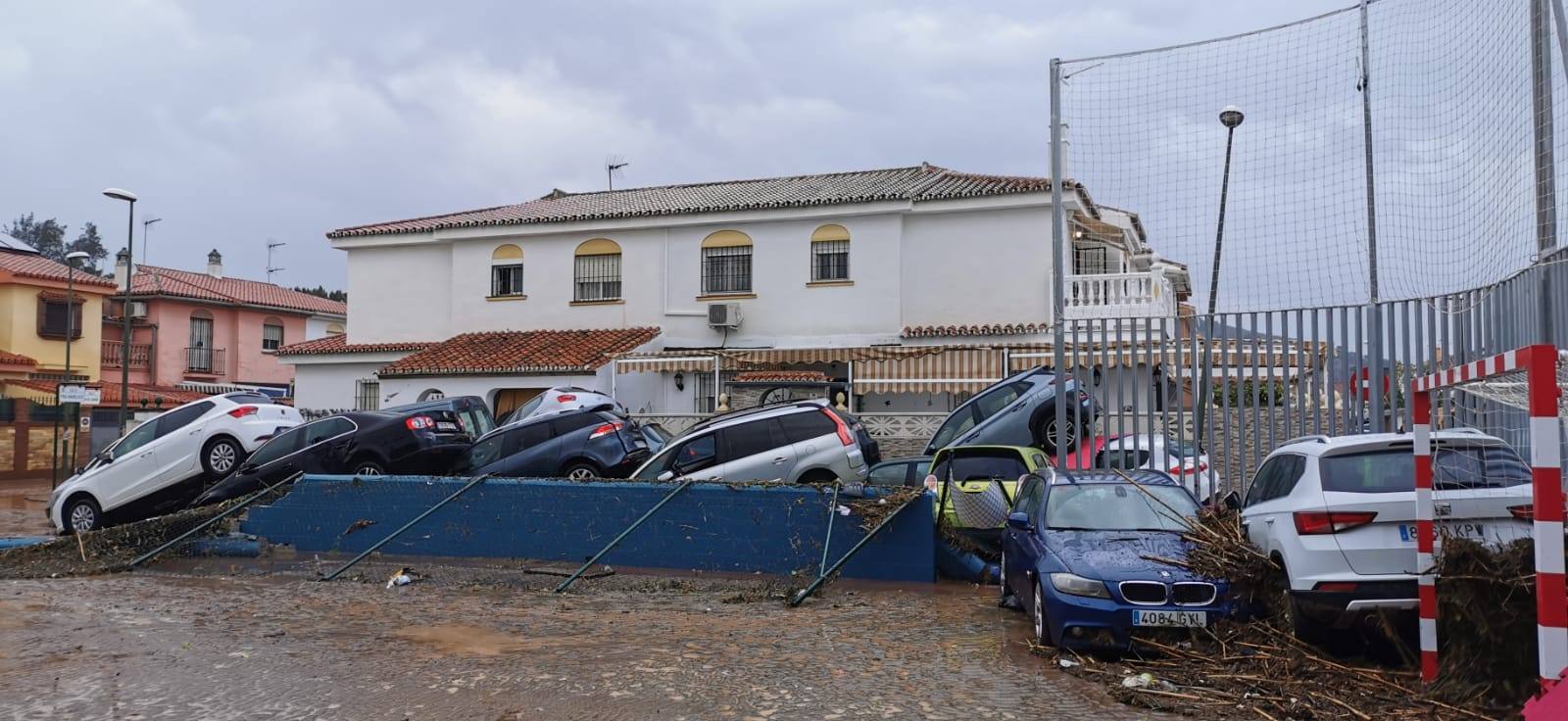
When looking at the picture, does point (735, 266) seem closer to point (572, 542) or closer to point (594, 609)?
point (572, 542)

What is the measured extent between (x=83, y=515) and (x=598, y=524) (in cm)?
945

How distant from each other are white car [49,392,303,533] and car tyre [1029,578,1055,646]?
14.2 metres

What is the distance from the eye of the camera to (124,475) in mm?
18766

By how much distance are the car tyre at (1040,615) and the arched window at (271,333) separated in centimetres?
4793

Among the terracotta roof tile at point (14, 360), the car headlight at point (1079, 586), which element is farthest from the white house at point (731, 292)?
the car headlight at point (1079, 586)

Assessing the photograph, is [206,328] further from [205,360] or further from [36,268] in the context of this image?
[36,268]

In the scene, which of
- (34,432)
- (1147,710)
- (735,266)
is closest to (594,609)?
(1147,710)

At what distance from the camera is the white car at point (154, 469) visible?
61.4ft

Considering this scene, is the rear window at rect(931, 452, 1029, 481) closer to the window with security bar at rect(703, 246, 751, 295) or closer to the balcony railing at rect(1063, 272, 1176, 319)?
the balcony railing at rect(1063, 272, 1176, 319)

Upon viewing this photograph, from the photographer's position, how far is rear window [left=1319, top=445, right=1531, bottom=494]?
7527 millimetres

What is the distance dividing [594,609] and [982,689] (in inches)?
190

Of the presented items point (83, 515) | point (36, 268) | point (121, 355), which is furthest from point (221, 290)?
point (83, 515)

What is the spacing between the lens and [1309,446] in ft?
28.6

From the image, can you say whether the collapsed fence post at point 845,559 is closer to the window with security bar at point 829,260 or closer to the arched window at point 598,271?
the window with security bar at point 829,260
